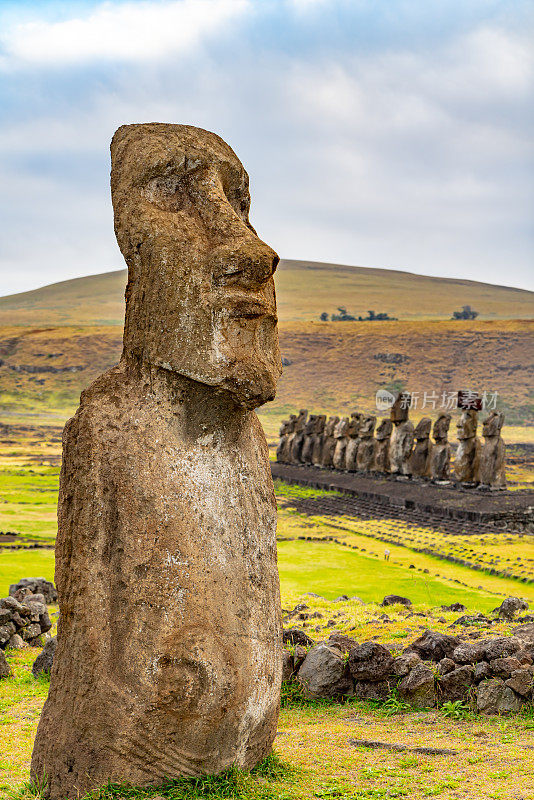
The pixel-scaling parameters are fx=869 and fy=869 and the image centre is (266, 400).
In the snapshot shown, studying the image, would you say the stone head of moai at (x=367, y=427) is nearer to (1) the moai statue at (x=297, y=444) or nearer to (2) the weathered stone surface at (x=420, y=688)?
(1) the moai statue at (x=297, y=444)

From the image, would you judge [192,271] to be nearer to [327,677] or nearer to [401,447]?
[327,677]

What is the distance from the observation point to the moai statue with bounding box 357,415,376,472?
3125cm

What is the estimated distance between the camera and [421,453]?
28.0m

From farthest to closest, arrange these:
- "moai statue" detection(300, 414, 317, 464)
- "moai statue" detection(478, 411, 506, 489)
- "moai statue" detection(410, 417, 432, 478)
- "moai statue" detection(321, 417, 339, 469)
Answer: "moai statue" detection(300, 414, 317, 464)
"moai statue" detection(321, 417, 339, 469)
"moai statue" detection(410, 417, 432, 478)
"moai statue" detection(478, 411, 506, 489)

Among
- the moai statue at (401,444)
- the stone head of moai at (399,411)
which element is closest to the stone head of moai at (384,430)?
the stone head of moai at (399,411)

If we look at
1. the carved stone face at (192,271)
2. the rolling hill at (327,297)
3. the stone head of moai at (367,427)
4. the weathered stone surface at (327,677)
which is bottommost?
the weathered stone surface at (327,677)

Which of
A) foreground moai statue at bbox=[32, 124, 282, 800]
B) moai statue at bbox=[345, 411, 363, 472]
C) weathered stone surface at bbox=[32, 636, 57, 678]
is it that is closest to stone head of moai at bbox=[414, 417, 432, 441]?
moai statue at bbox=[345, 411, 363, 472]

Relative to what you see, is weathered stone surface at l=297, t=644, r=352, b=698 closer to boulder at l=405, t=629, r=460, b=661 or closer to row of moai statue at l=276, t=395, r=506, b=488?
boulder at l=405, t=629, r=460, b=661

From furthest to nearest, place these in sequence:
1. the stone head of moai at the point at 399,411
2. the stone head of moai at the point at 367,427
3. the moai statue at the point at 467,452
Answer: the stone head of moai at the point at 367,427
the stone head of moai at the point at 399,411
the moai statue at the point at 467,452

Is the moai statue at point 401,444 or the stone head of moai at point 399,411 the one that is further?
the stone head of moai at point 399,411

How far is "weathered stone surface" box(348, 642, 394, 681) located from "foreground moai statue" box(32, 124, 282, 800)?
2066 millimetres

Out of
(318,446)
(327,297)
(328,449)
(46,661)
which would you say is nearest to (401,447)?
(328,449)

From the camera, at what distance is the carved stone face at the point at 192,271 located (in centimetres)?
462

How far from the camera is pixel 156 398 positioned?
476cm
